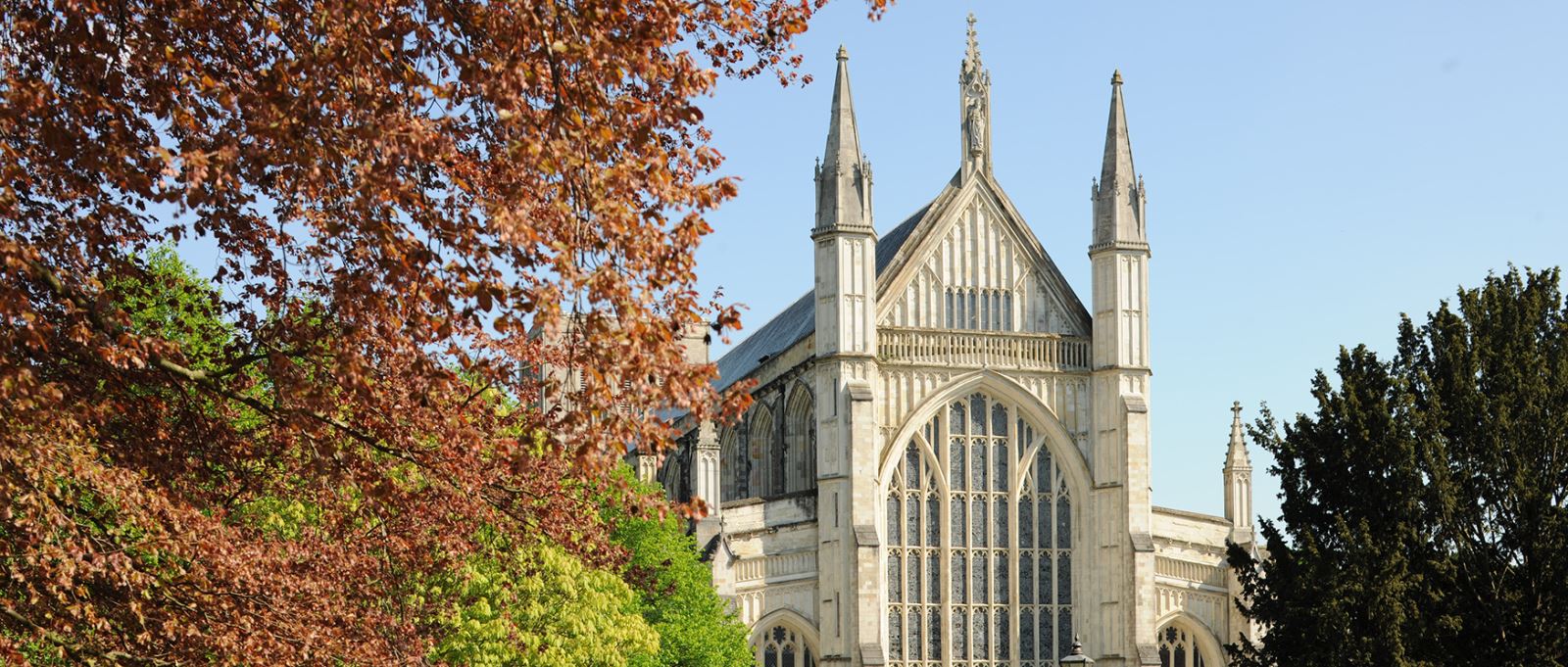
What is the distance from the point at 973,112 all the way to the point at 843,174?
14.7 feet

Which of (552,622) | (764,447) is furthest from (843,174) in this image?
(552,622)

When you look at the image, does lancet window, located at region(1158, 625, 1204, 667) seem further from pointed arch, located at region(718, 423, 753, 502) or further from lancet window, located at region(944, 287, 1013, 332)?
pointed arch, located at region(718, 423, 753, 502)

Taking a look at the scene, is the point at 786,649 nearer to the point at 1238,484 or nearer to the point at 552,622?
the point at 1238,484

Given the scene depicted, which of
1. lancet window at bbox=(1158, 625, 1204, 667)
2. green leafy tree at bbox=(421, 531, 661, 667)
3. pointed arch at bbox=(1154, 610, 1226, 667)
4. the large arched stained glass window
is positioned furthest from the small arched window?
green leafy tree at bbox=(421, 531, 661, 667)

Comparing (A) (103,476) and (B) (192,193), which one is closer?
(B) (192,193)

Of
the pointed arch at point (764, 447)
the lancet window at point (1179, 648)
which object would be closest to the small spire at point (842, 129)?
the pointed arch at point (764, 447)

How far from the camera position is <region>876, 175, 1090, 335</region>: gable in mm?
49375

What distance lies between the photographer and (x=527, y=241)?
9.75 metres

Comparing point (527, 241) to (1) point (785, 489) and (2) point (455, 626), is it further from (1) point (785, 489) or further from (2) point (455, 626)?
(1) point (785, 489)

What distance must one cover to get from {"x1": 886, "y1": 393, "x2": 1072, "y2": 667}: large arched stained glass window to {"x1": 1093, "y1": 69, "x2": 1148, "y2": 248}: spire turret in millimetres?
5043

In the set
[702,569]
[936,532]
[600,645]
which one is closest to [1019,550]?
[936,532]

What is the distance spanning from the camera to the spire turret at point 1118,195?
49.9 metres

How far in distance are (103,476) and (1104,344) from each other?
39498 millimetres

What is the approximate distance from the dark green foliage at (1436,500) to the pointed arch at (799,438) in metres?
18.6
